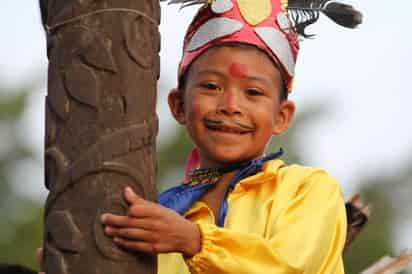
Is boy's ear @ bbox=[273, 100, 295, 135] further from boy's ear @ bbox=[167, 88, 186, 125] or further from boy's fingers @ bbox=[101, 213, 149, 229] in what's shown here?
boy's fingers @ bbox=[101, 213, 149, 229]

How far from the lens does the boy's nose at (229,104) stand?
4.21 meters

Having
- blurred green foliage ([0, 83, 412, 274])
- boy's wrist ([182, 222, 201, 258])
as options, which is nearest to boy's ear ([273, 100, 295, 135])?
boy's wrist ([182, 222, 201, 258])

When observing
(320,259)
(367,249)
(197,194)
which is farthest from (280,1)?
(367,249)

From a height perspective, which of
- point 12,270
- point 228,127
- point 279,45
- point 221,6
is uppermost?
point 221,6

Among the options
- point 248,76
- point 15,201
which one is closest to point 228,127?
point 248,76

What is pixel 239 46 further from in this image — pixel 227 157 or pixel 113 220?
pixel 113 220

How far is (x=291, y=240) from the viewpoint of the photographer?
3.90 m

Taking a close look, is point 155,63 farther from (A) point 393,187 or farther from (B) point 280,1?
(A) point 393,187

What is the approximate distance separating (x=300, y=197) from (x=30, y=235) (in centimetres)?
1160

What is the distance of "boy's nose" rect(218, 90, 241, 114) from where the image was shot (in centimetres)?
421

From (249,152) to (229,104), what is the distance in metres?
0.22

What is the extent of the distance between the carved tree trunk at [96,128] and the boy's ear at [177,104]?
1.02m

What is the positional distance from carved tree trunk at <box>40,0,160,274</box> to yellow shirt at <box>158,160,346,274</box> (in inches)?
12.5

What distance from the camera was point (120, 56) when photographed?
341 cm
